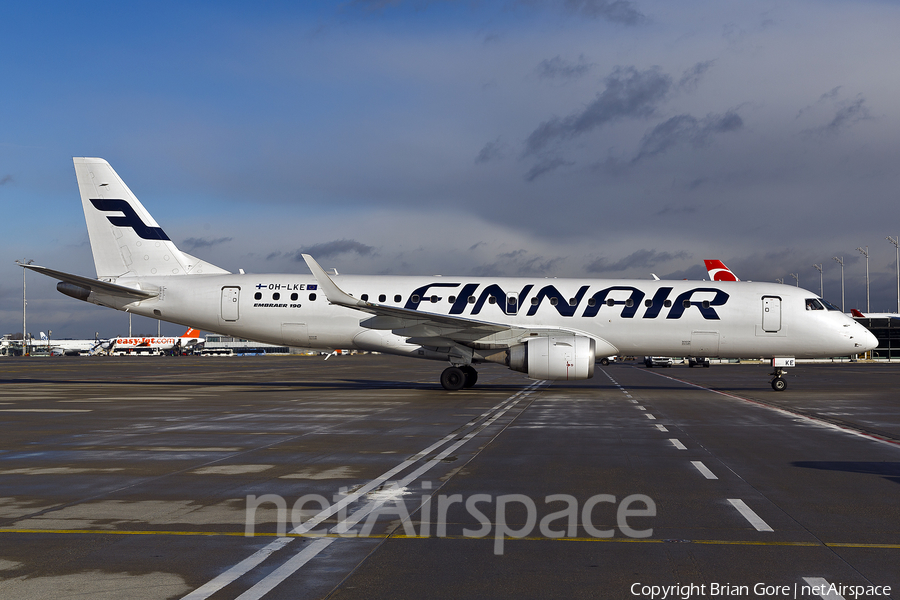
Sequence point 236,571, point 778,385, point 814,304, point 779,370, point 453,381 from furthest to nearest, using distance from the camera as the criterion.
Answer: point 779,370, point 778,385, point 814,304, point 453,381, point 236,571

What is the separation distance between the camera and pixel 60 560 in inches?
236

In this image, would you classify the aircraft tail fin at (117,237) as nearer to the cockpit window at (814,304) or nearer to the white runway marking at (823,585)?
the cockpit window at (814,304)

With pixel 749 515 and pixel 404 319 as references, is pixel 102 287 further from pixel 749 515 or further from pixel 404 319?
pixel 749 515

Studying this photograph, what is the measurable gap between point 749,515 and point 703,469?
3.00m

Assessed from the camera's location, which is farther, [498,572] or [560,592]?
[498,572]

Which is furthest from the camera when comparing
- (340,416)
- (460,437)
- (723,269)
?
(723,269)

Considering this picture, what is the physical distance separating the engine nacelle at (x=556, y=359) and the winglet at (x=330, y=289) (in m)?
5.61

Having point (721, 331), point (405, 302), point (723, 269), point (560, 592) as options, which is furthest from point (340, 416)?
point (723, 269)

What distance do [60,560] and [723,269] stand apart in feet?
205

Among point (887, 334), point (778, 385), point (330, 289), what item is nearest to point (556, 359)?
point (330, 289)

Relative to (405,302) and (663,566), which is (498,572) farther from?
(405,302)

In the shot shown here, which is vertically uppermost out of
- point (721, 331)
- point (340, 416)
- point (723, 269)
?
point (723, 269)

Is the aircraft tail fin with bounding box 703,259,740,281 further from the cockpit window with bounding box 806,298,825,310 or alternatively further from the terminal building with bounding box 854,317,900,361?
the terminal building with bounding box 854,317,900,361

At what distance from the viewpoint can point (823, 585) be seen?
17.6 feet
